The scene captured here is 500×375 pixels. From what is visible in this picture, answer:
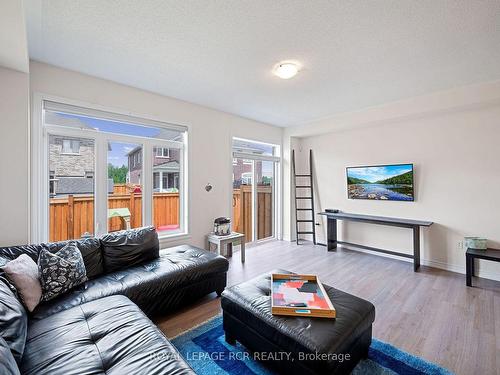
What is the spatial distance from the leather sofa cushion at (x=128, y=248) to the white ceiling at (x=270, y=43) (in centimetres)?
186

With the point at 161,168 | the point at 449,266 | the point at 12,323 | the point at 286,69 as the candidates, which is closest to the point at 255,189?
the point at 161,168

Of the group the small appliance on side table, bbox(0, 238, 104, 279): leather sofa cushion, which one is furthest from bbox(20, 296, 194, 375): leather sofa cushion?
the small appliance on side table

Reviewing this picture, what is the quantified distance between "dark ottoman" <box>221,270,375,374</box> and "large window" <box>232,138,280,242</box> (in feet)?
9.10

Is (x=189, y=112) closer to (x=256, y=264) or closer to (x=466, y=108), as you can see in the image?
(x=256, y=264)

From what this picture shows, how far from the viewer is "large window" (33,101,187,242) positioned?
2691 millimetres

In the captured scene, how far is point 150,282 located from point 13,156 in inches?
70.0

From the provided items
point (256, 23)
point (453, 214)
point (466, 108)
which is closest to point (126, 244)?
point (256, 23)

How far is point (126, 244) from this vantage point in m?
2.60

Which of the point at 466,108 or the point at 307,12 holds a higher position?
the point at 307,12

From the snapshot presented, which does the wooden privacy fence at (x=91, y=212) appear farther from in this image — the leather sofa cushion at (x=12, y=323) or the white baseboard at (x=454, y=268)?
the white baseboard at (x=454, y=268)

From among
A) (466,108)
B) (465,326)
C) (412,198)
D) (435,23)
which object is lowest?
(465,326)

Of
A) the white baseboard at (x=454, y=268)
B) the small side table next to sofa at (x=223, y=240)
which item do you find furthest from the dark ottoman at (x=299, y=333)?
the white baseboard at (x=454, y=268)

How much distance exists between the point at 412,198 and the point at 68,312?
4.46 m

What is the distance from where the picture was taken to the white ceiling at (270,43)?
177cm
